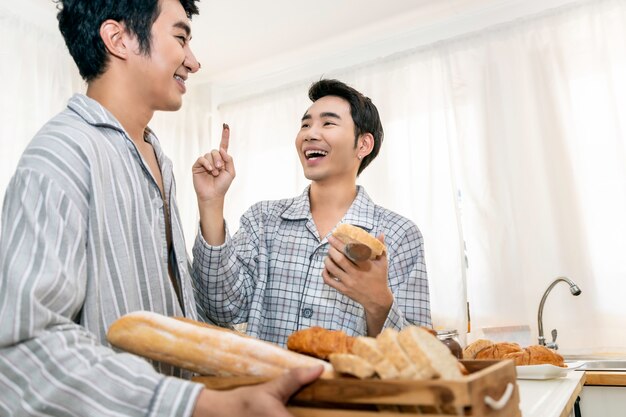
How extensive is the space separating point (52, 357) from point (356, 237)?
0.66 metres

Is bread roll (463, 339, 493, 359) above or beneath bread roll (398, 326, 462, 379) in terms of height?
→ beneath

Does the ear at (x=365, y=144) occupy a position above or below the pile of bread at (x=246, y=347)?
above

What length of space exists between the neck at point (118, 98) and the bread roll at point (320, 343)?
63 centimetres

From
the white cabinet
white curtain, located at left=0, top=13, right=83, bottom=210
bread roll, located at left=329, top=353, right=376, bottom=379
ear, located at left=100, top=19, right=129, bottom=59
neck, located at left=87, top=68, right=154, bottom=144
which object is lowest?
the white cabinet

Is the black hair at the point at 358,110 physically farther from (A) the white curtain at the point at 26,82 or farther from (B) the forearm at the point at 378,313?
(A) the white curtain at the point at 26,82

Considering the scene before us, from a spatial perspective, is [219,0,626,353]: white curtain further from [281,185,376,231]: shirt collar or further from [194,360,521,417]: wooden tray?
[194,360,521,417]: wooden tray

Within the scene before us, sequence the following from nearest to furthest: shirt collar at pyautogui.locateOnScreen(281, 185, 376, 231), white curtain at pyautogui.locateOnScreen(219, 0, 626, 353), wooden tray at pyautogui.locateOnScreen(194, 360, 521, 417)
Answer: wooden tray at pyautogui.locateOnScreen(194, 360, 521, 417) < shirt collar at pyautogui.locateOnScreen(281, 185, 376, 231) < white curtain at pyautogui.locateOnScreen(219, 0, 626, 353)

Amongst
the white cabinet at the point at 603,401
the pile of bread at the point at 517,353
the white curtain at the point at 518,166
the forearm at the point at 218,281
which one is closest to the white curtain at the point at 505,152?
the white curtain at the point at 518,166

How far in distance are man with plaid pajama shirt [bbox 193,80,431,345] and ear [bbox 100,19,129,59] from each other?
36 centimetres

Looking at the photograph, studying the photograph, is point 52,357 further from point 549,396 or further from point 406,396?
point 549,396

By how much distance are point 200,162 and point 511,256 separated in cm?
210

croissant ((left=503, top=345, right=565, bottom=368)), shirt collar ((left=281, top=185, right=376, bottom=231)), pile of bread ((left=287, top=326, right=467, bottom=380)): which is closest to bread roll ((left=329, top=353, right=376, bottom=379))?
pile of bread ((left=287, top=326, right=467, bottom=380))

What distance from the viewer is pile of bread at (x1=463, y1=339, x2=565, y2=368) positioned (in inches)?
70.5

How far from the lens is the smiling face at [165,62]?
3.63 ft
